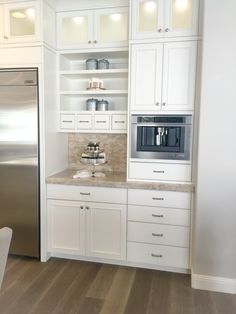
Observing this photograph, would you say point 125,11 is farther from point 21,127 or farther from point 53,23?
point 21,127

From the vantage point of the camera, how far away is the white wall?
2.27 metres

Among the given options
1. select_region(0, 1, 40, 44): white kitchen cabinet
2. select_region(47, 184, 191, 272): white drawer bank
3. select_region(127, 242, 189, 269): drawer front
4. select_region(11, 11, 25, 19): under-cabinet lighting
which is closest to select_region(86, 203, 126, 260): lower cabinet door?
select_region(47, 184, 191, 272): white drawer bank

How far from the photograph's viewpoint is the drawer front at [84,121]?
3076 mm

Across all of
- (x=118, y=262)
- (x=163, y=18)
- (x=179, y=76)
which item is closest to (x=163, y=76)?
(x=179, y=76)

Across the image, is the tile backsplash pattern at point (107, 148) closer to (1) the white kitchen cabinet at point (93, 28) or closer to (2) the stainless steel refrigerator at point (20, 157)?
(2) the stainless steel refrigerator at point (20, 157)

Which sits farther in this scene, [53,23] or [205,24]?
[53,23]

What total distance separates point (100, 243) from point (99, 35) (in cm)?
218

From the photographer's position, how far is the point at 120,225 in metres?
2.78

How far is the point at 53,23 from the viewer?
296cm

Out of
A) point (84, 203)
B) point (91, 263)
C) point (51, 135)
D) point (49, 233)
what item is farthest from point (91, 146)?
point (91, 263)

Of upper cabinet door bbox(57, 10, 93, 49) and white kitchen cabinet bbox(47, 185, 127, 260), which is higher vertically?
upper cabinet door bbox(57, 10, 93, 49)

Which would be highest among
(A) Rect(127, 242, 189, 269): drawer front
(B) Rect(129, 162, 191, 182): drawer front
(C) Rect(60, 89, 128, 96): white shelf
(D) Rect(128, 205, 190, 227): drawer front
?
(C) Rect(60, 89, 128, 96): white shelf

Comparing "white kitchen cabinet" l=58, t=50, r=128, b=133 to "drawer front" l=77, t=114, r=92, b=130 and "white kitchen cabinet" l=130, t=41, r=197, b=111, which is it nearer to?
"drawer front" l=77, t=114, r=92, b=130

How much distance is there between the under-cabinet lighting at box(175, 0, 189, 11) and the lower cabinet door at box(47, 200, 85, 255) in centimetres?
210
